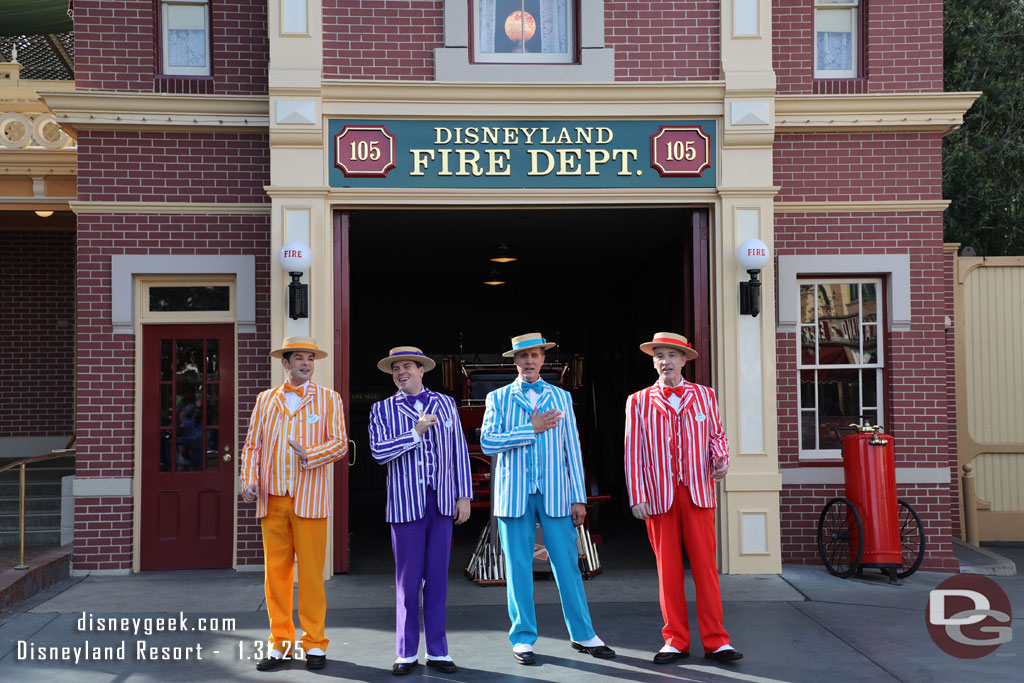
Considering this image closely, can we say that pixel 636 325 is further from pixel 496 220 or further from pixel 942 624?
pixel 942 624

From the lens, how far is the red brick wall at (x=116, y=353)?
902cm

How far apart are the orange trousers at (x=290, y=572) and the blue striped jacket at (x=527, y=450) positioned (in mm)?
1170

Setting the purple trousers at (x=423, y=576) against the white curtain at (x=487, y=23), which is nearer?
the purple trousers at (x=423, y=576)

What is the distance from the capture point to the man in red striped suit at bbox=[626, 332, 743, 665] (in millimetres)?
6152

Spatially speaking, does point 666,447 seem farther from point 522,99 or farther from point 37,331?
point 37,331

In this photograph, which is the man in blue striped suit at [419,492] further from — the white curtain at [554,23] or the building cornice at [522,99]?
the white curtain at [554,23]

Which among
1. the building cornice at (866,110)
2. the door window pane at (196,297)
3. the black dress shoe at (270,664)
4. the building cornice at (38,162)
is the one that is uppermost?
the building cornice at (866,110)

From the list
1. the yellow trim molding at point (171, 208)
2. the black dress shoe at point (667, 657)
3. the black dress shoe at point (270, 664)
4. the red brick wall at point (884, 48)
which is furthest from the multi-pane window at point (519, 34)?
the black dress shoe at point (270, 664)

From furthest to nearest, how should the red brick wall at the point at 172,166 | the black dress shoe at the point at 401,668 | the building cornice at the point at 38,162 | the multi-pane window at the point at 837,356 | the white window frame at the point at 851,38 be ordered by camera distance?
the building cornice at the point at 38,162
the white window frame at the point at 851,38
the multi-pane window at the point at 837,356
the red brick wall at the point at 172,166
the black dress shoe at the point at 401,668

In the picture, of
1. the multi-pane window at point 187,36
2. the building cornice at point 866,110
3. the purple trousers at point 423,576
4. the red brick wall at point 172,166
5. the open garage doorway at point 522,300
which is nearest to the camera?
the purple trousers at point 423,576

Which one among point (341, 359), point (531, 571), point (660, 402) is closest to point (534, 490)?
point (531, 571)

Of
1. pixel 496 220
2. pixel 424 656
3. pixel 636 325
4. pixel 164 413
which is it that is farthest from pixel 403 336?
pixel 424 656

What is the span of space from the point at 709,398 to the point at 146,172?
18.7ft

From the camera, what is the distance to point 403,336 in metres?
20.1
